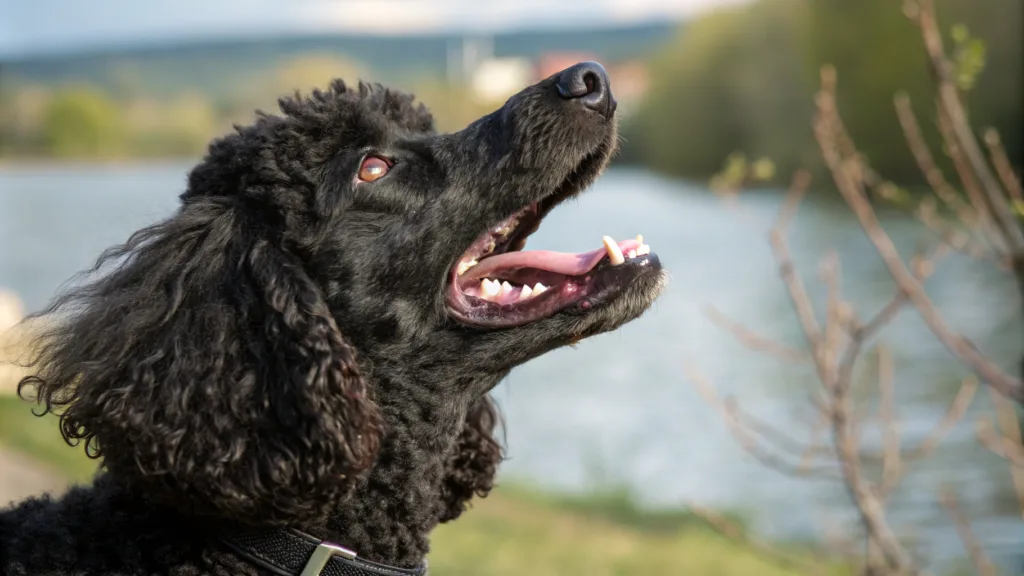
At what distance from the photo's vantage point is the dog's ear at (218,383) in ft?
6.73

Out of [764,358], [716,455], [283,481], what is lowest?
[283,481]

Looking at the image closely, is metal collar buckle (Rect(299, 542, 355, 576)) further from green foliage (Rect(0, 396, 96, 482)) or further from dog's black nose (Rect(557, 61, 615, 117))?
green foliage (Rect(0, 396, 96, 482))

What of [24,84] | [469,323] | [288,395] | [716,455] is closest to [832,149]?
[469,323]

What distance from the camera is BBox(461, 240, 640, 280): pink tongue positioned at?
2436 millimetres

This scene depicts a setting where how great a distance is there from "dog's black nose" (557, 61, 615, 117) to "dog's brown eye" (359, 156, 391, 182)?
0.46 metres

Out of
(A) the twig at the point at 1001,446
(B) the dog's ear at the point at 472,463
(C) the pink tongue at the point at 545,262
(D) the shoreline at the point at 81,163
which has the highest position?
(D) the shoreline at the point at 81,163

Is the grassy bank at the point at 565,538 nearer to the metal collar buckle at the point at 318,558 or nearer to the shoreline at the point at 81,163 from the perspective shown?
the metal collar buckle at the point at 318,558

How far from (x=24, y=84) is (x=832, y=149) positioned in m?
13.2

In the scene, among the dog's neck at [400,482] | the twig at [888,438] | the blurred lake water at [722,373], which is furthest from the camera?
the blurred lake water at [722,373]

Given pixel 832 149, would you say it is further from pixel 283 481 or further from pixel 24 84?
pixel 24 84

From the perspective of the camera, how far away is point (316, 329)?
7.16ft

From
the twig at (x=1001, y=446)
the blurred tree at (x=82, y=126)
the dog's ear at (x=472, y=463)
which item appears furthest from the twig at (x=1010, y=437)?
the blurred tree at (x=82, y=126)

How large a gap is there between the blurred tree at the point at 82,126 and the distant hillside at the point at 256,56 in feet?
1.52

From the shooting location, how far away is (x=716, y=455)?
8102 millimetres
